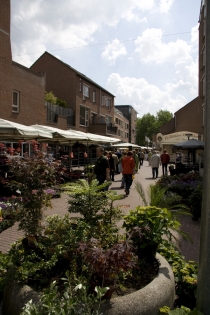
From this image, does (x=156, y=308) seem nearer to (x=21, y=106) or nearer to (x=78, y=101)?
(x=21, y=106)

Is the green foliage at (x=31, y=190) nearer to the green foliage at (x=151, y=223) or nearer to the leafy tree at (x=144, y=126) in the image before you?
the green foliage at (x=151, y=223)

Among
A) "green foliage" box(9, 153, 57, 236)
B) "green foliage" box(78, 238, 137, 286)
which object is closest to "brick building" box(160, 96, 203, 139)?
"green foliage" box(9, 153, 57, 236)

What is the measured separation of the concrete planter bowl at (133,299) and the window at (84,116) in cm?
3041

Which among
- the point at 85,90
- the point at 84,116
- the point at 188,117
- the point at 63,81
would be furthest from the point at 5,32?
the point at 188,117

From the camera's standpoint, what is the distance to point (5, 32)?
17.5 m

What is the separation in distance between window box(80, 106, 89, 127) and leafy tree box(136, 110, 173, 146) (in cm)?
5424

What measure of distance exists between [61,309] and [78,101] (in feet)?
99.4

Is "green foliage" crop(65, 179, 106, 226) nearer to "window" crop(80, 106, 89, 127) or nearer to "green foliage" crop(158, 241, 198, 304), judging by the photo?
"green foliage" crop(158, 241, 198, 304)

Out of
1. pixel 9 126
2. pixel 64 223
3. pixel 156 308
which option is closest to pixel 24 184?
pixel 64 223

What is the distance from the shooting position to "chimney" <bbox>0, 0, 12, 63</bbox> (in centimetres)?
1725

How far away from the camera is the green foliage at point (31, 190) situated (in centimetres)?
357

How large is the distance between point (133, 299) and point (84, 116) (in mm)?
31690

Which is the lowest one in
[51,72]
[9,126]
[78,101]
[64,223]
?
[64,223]

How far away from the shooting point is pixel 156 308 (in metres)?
2.51
